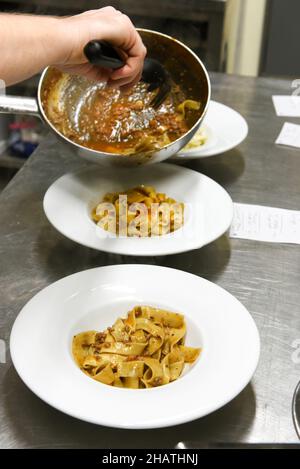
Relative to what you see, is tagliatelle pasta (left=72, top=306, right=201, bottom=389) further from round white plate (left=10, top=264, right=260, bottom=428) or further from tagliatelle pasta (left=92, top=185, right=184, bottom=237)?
tagliatelle pasta (left=92, top=185, right=184, bottom=237)

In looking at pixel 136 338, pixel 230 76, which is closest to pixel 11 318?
pixel 136 338

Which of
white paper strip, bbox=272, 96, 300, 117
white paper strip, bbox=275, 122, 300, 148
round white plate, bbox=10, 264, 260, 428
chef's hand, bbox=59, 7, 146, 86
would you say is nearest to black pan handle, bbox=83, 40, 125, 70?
chef's hand, bbox=59, 7, 146, 86

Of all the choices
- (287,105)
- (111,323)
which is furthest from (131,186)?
(287,105)

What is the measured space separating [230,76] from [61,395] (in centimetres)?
144

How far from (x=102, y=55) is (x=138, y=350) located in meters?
0.50

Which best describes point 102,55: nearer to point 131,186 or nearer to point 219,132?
point 131,186

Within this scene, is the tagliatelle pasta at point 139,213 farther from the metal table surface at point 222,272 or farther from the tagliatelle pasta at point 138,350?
the tagliatelle pasta at point 138,350

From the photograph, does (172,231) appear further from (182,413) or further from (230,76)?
(230,76)

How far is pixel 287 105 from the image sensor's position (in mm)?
1809

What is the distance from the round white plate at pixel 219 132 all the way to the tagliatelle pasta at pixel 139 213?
19 centimetres

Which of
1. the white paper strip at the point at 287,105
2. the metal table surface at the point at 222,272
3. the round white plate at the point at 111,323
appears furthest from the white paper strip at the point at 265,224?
the white paper strip at the point at 287,105

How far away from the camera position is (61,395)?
0.78 meters

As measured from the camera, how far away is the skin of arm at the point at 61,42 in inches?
37.1

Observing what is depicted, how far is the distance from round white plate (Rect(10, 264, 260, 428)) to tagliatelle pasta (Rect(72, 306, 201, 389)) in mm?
20
